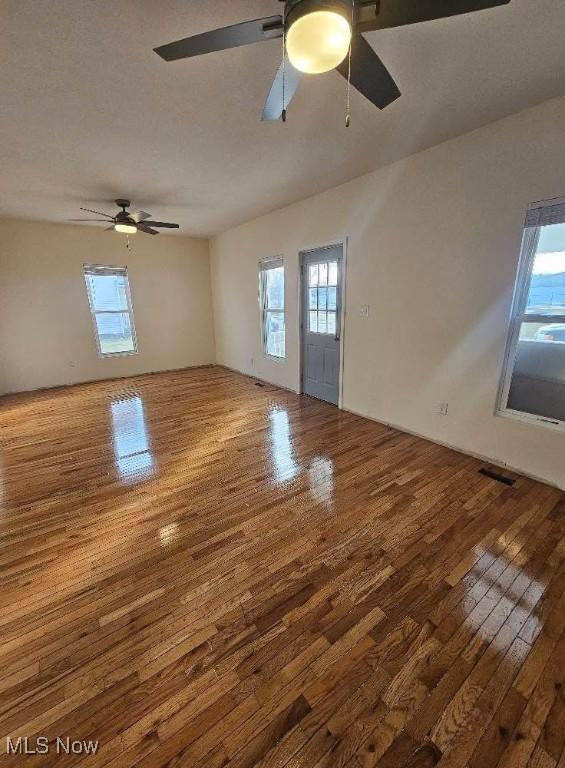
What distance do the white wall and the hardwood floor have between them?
18.1 inches

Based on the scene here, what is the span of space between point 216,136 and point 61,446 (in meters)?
3.30

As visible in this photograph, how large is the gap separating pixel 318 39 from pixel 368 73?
48cm

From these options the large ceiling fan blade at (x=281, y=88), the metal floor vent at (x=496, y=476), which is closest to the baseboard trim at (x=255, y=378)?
the metal floor vent at (x=496, y=476)

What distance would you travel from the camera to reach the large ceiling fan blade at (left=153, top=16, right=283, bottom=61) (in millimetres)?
1178

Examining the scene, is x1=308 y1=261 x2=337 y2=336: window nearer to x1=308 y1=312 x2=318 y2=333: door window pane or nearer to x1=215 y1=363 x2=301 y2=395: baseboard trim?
x1=308 y1=312 x2=318 y2=333: door window pane

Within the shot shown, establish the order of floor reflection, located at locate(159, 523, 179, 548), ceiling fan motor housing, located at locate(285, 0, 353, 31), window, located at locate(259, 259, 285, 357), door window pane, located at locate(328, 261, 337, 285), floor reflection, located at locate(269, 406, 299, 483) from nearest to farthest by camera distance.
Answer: ceiling fan motor housing, located at locate(285, 0, 353, 31) → floor reflection, located at locate(159, 523, 179, 548) → floor reflection, located at locate(269, 406, 299, 483) → door window pane, located at locate(328, 261, 337, 285) → window, located at locate(259, 259, 285, 357)

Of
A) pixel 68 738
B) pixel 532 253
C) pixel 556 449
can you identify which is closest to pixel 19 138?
pixel 68 738

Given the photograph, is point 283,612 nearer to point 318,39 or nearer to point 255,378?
point 318,39

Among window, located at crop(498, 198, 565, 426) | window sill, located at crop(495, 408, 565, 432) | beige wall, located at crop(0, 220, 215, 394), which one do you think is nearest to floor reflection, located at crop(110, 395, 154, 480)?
beige wall, located at crop(0, 220, 215, 394)

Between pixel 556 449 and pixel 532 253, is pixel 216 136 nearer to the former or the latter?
pixel 532 253

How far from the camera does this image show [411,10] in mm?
1107

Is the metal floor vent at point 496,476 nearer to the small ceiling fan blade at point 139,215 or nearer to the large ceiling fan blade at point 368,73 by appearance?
the large ceiling fan blade at point 368,73

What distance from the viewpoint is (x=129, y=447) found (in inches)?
127

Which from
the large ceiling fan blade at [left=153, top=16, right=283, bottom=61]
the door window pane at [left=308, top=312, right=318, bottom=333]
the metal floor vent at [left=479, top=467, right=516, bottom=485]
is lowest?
the metal floor vent at [left=479, top=467, right=516, bottom=485]
